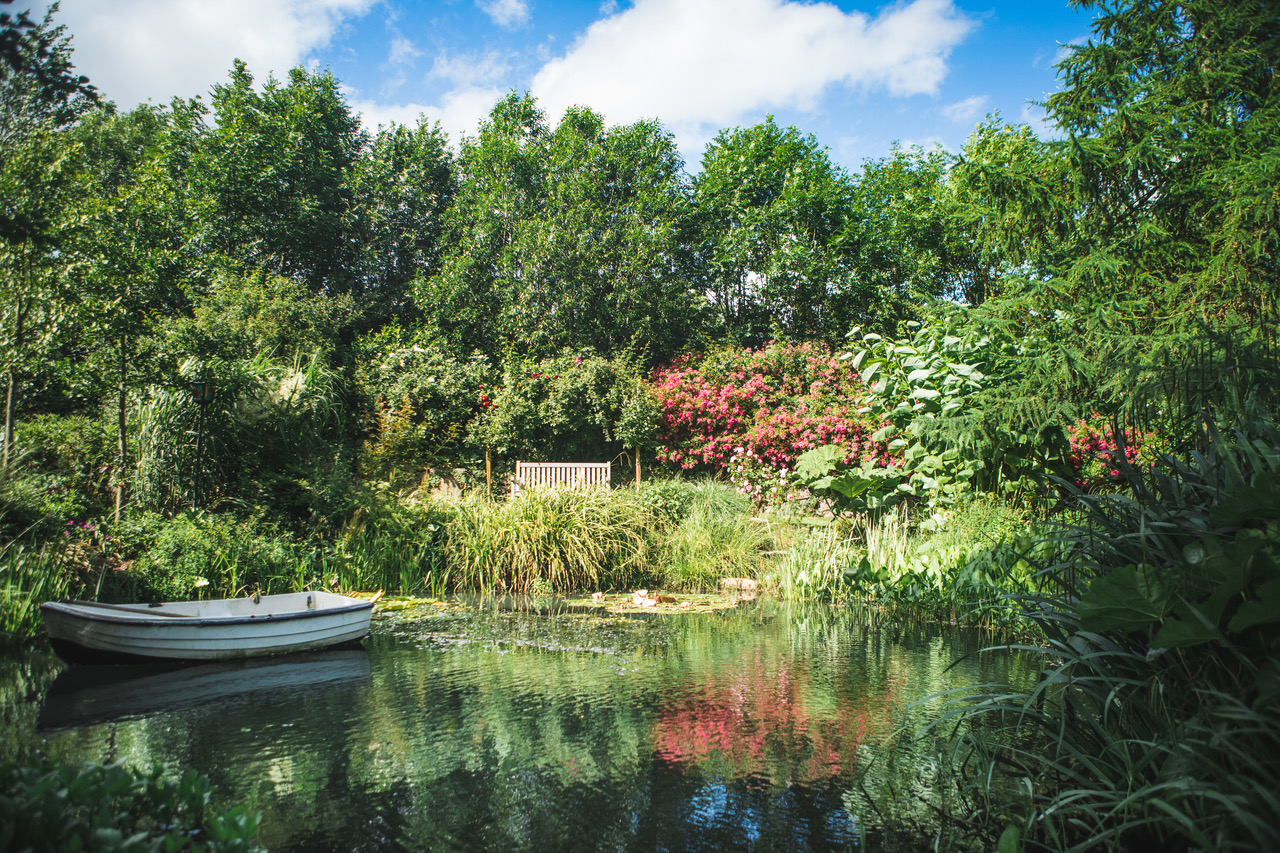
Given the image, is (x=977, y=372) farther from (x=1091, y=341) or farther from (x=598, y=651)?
(x=598, y=651)

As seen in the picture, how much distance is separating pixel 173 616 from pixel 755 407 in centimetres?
970

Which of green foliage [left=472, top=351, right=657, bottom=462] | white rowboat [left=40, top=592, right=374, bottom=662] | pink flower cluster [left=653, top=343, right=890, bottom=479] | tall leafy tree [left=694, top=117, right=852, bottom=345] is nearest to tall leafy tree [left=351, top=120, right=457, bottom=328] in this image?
green foliage [left=472, top=351, right=657, bottom=462]

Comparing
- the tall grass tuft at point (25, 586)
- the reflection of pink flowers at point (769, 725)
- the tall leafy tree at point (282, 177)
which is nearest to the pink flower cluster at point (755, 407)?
the reflection of pink flowers at point (769, 725)

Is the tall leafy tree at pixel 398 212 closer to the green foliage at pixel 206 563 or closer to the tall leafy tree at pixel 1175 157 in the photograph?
the green foliage at pixel 206 563

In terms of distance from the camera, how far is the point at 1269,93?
6.82 meters

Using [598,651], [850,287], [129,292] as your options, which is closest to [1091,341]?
[598,651]

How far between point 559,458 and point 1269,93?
11.3 metres

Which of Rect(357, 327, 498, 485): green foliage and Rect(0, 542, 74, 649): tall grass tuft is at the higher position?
Rect(357, 327, 498, 485): green foliage

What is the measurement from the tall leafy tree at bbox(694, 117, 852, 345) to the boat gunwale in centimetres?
1219

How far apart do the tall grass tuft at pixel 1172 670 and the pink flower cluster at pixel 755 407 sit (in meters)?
8.74

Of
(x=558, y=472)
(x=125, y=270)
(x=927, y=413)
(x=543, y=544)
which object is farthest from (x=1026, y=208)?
(x=125, y=270)

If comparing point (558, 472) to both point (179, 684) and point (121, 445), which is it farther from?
point (179, 684)

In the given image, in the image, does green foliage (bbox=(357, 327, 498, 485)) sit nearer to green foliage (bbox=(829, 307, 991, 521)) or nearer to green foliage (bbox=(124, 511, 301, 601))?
green foliage (bbox=(124, 511, 301, 601))

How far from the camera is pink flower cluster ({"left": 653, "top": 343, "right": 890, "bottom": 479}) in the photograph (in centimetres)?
1160
